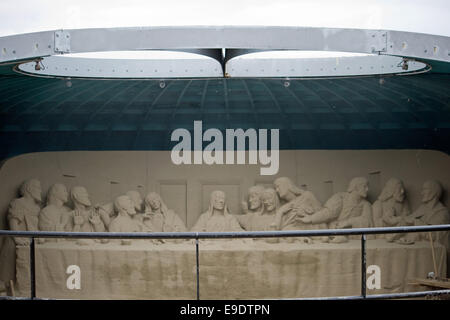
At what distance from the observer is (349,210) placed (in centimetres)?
902

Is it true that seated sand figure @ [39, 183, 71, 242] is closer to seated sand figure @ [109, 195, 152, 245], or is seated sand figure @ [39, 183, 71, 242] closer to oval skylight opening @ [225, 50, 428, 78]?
seated sand figure @ [109, 195, 152, 245]

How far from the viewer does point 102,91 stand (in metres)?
8.85

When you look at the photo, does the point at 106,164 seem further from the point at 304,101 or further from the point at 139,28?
the point at 139,28

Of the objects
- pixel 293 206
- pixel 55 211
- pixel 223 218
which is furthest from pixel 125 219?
pixel 293 206

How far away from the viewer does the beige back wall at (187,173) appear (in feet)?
31.4

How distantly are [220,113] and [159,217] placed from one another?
173 centimetres

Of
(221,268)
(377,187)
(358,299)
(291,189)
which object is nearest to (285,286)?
(221,268)

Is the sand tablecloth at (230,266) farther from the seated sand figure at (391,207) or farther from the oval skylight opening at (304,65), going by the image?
the oval skylight opening at (304,65)

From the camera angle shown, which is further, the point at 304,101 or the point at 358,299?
the point at 304,101

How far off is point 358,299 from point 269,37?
96.0 inches

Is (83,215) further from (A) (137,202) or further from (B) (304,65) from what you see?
(B) (304,65)

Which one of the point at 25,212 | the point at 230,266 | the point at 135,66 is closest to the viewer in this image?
the point at 135,66

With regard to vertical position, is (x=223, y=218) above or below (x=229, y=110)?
below
